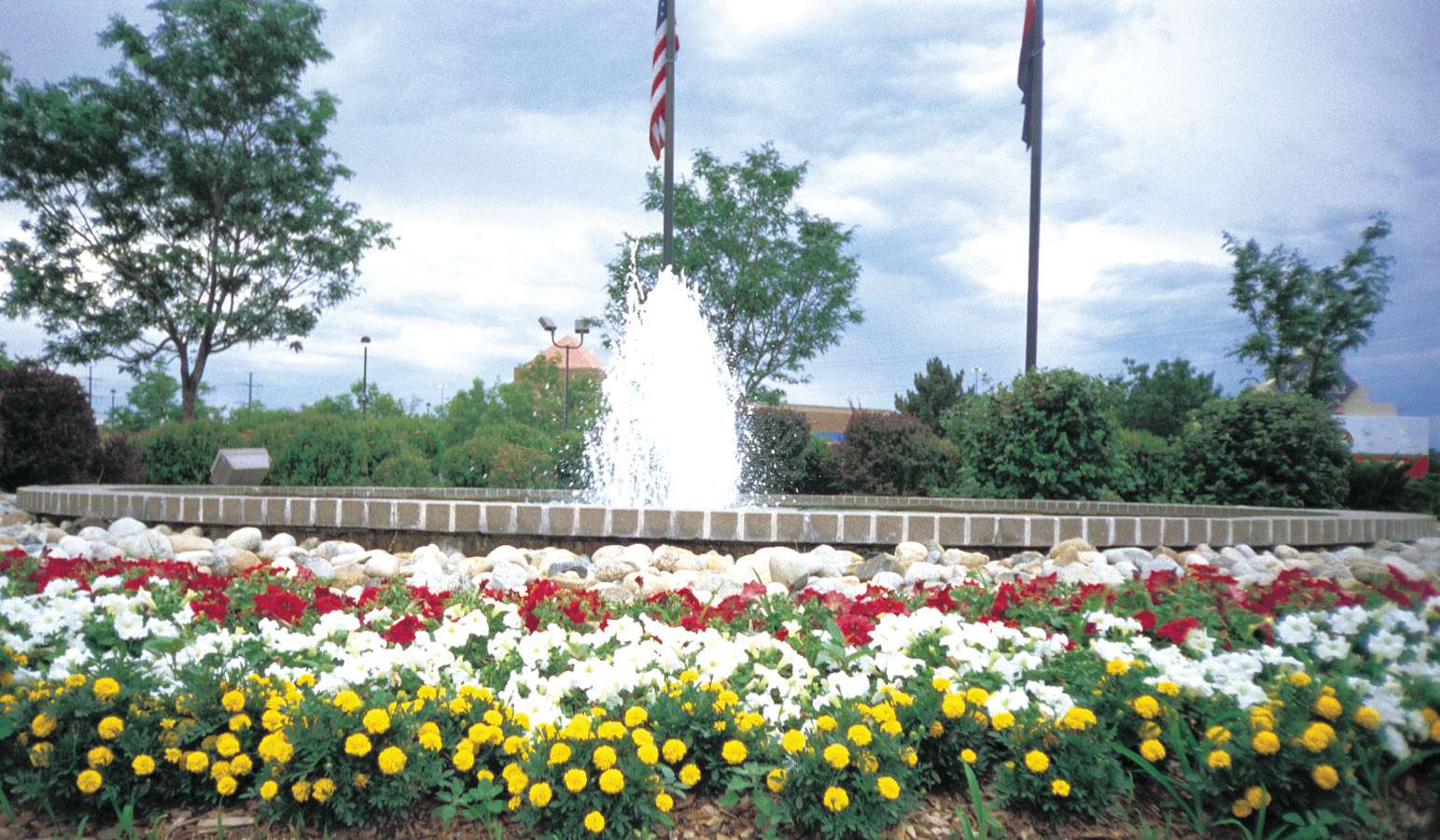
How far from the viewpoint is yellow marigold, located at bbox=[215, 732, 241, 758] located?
1914mm

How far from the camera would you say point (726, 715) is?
2004mm

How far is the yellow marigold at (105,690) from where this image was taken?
6.77 ft

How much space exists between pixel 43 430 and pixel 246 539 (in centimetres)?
702

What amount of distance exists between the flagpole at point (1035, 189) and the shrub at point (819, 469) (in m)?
3.08

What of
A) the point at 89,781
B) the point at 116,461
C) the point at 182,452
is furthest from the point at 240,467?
the point at 89,781

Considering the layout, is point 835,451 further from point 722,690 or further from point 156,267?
point 156,267

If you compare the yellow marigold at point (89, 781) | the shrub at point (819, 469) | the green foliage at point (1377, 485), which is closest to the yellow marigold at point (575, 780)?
the yellow marigold at point (89, 781)

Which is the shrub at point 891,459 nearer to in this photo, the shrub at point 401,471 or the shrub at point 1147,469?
the shrub at point 1147,469

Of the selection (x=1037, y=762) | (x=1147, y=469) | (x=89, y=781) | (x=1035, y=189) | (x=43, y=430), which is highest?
(x=1035, y=189)

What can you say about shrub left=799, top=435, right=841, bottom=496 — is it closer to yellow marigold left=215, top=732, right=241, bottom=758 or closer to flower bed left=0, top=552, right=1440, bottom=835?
flower bed left=0, top=552, right=1440, bottom=835

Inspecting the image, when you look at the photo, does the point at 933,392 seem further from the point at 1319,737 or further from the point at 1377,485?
the point at 1319,737

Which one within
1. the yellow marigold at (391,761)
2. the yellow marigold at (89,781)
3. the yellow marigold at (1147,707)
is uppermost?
the yellow marigold at (1147,707)

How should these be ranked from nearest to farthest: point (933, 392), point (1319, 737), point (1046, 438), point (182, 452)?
1. point (1319, 737)
2. point (1046, 438)
3. point (182, 452)
4. point (933, 392)

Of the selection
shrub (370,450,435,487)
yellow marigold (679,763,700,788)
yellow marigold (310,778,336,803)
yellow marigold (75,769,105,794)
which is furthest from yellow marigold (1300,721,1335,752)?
shrub (370,450,435,487)
